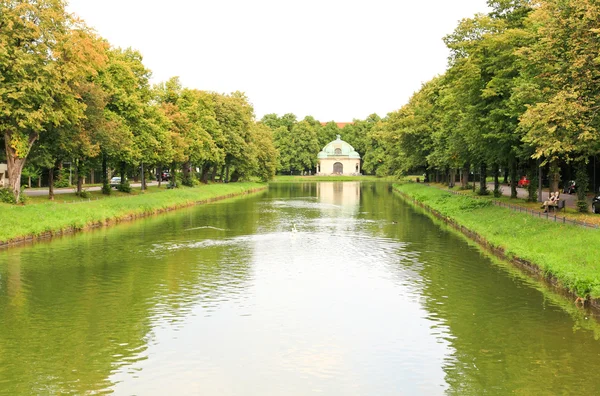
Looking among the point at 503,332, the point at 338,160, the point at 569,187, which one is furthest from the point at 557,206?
the point at 338,160

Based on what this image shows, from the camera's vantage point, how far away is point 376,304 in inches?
818

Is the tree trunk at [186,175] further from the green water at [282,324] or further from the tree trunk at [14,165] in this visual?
the green water at [282,324]

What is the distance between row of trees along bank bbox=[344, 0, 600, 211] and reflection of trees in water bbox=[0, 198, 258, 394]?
54.2 feet

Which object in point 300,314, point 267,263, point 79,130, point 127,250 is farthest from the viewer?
point 79,130

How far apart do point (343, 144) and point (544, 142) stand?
15952cm

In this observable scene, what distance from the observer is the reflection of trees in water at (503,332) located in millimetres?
13586

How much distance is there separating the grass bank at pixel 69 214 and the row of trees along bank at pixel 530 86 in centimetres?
2782

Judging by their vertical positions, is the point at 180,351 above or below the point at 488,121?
below

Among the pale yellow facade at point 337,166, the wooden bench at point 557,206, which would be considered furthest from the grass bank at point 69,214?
the pale yellow facade at point 337,166

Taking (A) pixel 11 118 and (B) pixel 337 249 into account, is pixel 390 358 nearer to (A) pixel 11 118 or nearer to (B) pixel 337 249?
(B) pixel 337 249

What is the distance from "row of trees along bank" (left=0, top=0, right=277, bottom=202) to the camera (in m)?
39.1

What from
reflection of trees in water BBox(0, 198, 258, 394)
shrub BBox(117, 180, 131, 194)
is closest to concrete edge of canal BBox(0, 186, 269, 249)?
reflection of trees in water BBox(0, 198, 258, 394)

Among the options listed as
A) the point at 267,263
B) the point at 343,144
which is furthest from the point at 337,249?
the point at 343,144

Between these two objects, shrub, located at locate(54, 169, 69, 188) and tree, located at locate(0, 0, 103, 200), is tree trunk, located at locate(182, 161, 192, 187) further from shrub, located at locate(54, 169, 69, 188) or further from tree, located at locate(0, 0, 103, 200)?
tree, located at locate(0, 0, 103, 200)
